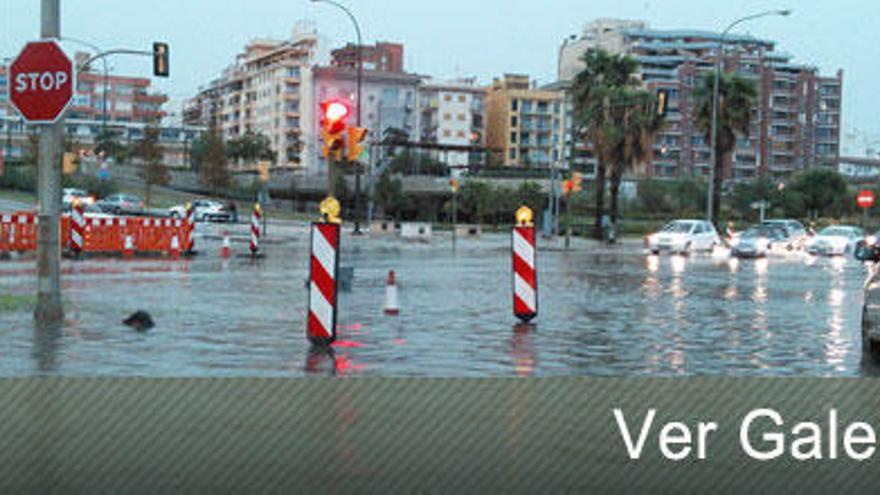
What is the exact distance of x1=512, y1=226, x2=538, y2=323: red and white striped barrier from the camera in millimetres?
15086

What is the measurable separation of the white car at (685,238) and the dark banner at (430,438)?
130 feet

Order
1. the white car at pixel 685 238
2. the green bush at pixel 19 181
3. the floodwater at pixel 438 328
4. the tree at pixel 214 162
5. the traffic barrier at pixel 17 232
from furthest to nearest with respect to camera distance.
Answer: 1. the green bush at pixel 19 181
2. the tree at pixel 214 162
3. the white car at pixel 685 238
4. the traffic barrier at pixel 17 232
5. the floodwater at pixel 438 328

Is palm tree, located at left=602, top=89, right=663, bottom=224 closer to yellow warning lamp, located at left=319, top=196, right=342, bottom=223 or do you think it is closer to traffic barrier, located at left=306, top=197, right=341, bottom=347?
yellow warning lamp, located at left=319, top=196, right=342, bottom=223

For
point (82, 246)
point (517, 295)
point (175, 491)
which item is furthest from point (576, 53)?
point (175, 491)

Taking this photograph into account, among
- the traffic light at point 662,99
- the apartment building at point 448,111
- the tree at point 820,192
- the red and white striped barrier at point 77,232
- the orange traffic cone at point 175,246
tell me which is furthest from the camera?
the apartment building at point 448,111

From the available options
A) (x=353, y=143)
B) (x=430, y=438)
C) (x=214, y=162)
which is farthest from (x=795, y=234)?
(x=430, y=438)

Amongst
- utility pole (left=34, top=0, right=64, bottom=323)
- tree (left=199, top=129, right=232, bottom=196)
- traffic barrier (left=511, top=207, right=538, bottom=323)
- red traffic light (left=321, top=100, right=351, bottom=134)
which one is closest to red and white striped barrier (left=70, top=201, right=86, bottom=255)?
red traffic light (left=321, top=100, right=351, bottom=134)

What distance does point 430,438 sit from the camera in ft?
22.3

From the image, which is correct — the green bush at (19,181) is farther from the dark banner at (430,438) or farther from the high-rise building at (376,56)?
the dark banner at (430,438)

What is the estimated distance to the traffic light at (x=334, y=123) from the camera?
18.0m

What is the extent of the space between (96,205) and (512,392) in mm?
62356

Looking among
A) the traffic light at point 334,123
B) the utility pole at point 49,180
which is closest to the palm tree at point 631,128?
the traffic light at point 334,123

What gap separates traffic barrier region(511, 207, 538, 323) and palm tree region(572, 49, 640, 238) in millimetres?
49421

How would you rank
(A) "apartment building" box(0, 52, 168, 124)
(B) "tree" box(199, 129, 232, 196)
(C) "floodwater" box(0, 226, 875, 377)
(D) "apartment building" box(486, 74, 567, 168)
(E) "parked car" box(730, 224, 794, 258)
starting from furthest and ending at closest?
(A) "apartment building" box(0, 52, 168, 124), (D) "apartment building" box(486, 74, 567, 168), (B) "tree" box(199, 129, 232, 196), (E) "parked car" box(730, 224, 794, 258), (C) "floodwater" box(0, 226, 875, 377)
